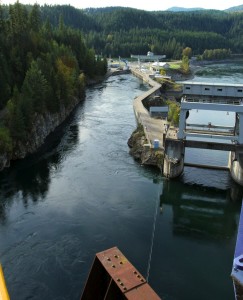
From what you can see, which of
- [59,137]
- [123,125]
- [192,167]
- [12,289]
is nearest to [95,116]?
[123,125]

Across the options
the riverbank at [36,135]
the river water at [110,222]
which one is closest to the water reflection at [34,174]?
the river water at [110,222]

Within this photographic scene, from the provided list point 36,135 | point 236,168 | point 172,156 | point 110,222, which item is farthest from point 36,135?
point 236,168

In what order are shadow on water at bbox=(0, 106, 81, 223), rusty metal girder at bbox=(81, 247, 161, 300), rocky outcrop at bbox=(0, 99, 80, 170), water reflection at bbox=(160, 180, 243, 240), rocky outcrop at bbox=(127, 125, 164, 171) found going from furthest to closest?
rocky outcrop at bbox=(0, 99, 80, 170)
rocky outcrop at bbox=(127, 125, 164, 171)
shadow on water at bbox=(0, 106, 81, 223)
water reflection at bbox=(160, 180, 243, 240)
rusty metal girder at bbox=(81, 247, 161, 300)

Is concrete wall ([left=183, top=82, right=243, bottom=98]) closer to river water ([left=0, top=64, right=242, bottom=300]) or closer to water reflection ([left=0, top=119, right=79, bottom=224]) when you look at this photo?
river water ([left=0, top=64, right=242, bottom=300])

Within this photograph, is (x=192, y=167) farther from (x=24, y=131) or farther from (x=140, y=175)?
(x=24, y=131)

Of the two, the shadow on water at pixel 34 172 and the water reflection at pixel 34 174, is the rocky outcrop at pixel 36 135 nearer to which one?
the shadow on water at pixel 34 172

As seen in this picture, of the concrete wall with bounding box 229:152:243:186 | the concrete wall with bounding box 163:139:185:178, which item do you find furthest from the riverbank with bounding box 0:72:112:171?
the concrete wall with bounding box 229:152:243:186

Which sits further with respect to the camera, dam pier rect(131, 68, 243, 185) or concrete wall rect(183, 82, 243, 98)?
concrete wall rect(183, 82, 243, 98)
